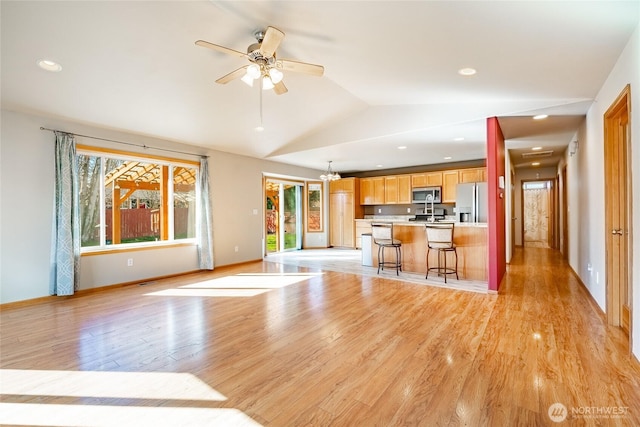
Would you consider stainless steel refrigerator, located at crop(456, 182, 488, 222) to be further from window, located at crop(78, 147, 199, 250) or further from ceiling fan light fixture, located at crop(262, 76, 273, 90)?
window, located at crop(78, 147, 199, 250)

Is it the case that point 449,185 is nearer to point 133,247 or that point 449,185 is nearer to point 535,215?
point 535,215

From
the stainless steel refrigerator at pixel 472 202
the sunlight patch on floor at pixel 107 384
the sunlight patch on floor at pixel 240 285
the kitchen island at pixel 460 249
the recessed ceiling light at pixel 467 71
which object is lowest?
the sunlight patch on floor at pixel 107 384

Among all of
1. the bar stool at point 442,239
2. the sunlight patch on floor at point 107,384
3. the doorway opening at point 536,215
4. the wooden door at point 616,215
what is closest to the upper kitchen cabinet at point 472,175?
the doorway opening at point 536,215

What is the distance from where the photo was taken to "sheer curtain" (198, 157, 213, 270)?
5664mm

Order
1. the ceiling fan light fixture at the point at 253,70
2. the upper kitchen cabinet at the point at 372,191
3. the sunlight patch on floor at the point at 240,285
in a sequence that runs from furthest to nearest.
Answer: the upper kitchen cabinet at the point at 372,191
the sunlight patch on floor at the point at 240,285
the ceiling fan light fixture at the point at 253,70

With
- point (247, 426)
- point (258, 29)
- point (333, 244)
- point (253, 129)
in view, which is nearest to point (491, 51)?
point (258, 29)

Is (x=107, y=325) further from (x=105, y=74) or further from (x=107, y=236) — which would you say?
(x=105, y=74)

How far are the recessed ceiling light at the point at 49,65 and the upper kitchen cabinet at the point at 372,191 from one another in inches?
290

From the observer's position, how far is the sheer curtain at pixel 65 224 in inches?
155

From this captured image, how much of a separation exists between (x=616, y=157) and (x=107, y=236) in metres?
6.68

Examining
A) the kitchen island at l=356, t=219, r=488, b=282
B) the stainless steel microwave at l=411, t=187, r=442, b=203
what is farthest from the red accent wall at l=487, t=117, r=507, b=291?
the stainless steel microwave at l=411, t=187, r=442, b=203

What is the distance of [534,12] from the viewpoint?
6.36 ft

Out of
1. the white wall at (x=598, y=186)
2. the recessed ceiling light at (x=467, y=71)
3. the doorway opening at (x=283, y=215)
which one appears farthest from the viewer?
the doorway opening at (x=283, y=215)

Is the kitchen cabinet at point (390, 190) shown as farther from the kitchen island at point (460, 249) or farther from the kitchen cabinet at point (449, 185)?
the kitchen island at point (460, 249)
